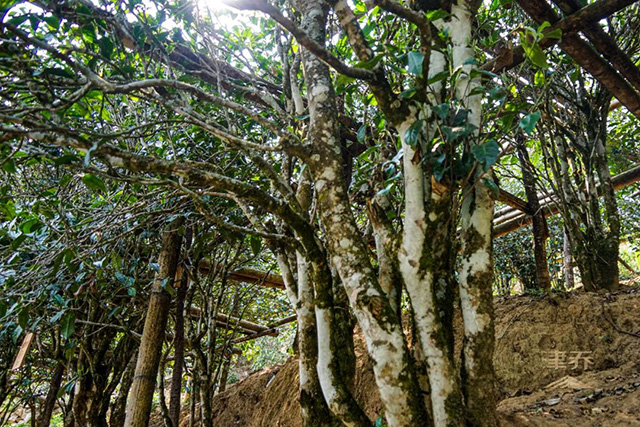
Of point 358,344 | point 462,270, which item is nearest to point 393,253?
point 462,270

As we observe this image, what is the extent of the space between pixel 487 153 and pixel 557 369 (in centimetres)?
260

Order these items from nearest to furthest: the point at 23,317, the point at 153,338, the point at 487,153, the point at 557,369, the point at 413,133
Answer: the point at 487,153, the point at 413,133, the point at 23,317, the point at 153,338, the point at 557,369

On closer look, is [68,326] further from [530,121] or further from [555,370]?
[555,370]

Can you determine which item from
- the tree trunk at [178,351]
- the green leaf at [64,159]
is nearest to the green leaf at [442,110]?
the green leaf at [64,159]

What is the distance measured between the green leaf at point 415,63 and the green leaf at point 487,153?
347mm

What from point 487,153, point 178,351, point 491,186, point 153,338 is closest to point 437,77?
point 487,153

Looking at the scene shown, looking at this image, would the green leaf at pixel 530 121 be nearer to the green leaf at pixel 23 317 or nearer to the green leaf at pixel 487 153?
the green leaf at pixel 487 153

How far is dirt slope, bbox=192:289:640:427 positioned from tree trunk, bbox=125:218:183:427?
1.50 m

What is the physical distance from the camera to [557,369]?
3.17 metres

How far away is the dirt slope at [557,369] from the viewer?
2332mm

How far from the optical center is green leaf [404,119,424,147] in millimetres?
1540

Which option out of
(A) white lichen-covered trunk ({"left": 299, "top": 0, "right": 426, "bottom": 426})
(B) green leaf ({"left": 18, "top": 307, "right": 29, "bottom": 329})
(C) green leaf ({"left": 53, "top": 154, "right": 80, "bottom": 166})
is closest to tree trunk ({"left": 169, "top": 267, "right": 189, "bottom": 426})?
(B) green leaf ({"left": 18, "top": 307, "right": 29, "bottom": 329})

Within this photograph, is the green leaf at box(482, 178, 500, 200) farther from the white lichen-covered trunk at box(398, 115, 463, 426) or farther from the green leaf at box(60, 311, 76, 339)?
the green leaf at box(60, 311, 76, 339)

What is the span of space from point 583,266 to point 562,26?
2.67m
